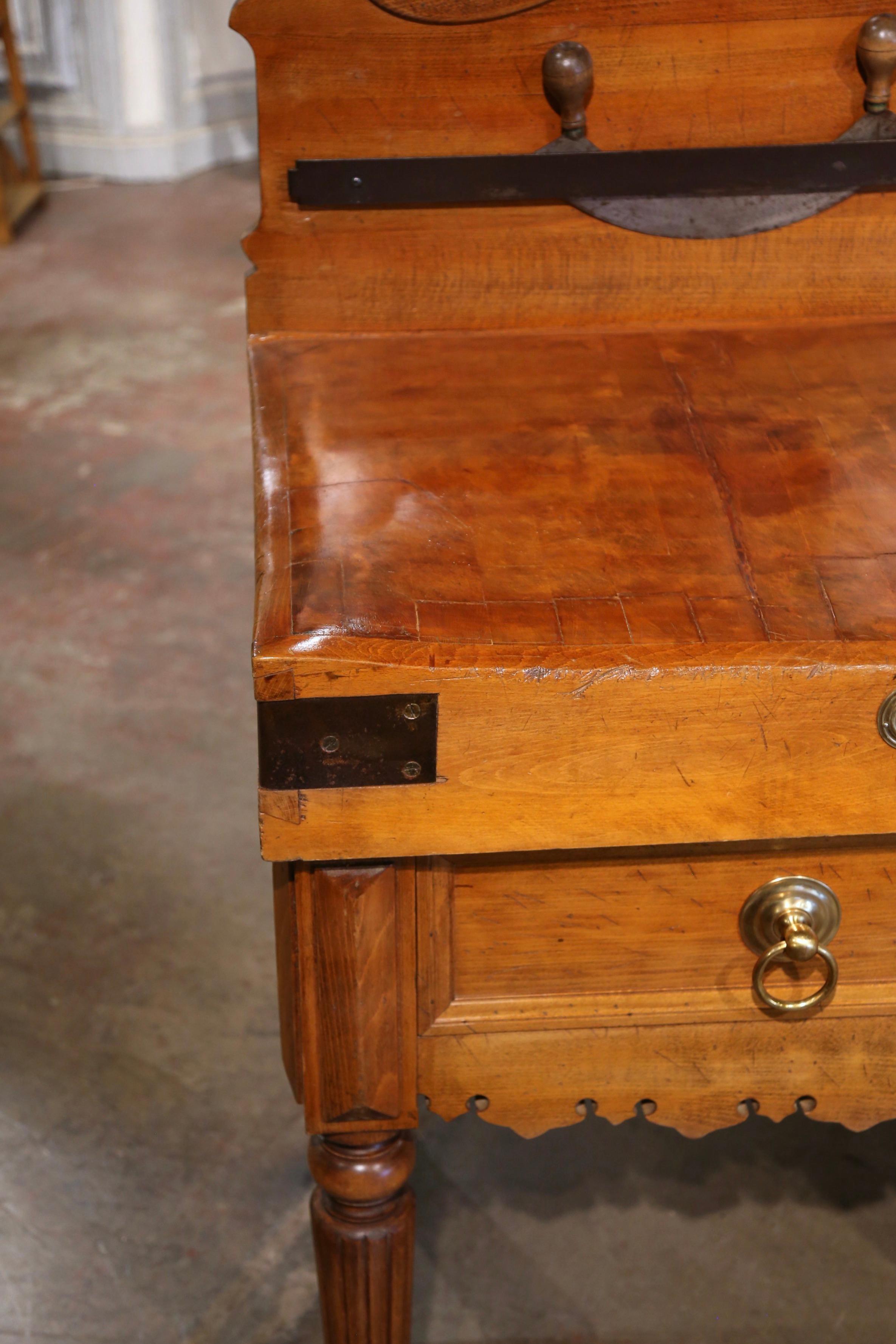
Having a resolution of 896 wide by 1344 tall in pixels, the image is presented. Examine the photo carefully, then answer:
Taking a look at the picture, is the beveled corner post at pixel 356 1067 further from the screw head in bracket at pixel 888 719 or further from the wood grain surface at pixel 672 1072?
the screw head in bracket at pixel 888 719

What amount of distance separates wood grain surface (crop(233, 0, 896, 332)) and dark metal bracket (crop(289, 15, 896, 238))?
1 centimetres

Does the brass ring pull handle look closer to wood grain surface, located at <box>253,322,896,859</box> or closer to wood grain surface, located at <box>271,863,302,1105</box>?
wood grain surface, located at <box>253,322,896,859</box>

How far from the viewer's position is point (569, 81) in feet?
2.91

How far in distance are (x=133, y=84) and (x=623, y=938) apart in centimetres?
441

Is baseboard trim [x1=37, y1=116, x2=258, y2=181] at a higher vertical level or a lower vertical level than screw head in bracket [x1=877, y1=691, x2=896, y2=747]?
lower

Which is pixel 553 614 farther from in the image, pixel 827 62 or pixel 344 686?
pixel 827 62

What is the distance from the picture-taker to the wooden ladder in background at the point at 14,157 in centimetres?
395

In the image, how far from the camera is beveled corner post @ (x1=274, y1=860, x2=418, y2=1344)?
0.77 m

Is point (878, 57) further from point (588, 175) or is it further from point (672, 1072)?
point (672, 1072)

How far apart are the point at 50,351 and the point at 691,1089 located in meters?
2.87

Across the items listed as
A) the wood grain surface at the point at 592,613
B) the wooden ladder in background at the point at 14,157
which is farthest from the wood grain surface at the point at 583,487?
the wooden ladder in background at the point at 14,157

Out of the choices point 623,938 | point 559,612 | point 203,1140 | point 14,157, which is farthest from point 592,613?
point 14,157

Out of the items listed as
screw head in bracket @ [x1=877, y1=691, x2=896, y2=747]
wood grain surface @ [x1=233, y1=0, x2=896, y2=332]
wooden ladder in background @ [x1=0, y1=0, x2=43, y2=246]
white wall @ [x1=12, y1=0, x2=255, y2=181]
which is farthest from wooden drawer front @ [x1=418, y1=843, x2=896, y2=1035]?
white wall @ [x1=12, y1=0, x2=255, y2=181]

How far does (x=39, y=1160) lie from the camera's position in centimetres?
133
